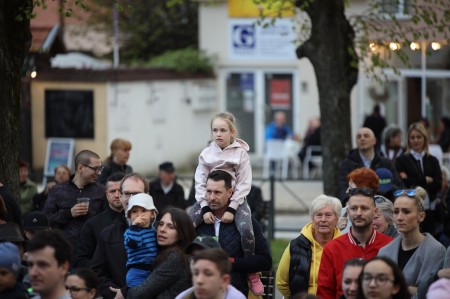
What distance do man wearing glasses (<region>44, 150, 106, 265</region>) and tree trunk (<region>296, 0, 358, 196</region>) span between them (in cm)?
608

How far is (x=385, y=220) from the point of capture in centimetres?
1149

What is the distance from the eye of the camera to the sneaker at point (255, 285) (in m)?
10.6

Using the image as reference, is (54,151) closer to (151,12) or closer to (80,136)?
(80,136)

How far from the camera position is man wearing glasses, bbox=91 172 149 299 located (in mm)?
10844

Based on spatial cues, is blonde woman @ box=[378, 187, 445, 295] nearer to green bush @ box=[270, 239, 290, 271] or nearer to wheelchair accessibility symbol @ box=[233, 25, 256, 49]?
green bush @ box=[270, 239, 290, 271]

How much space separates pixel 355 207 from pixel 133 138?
2021 centimetres

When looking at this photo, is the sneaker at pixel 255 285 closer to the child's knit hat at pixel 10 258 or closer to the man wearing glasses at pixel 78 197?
the child's knit hat at pixel 10 258

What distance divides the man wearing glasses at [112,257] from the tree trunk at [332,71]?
25.2 feet

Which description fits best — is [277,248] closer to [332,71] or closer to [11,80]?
[332,71]

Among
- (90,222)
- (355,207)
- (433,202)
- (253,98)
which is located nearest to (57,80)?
(253,98)

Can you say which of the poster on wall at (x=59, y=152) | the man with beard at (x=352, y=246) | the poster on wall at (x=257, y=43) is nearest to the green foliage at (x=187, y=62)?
the poster on wall at (x=257, y=43)

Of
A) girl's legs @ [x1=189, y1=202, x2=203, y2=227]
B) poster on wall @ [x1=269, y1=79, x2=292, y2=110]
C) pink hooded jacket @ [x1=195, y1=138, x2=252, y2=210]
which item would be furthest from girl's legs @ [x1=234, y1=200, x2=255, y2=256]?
poster on wall @ [x1=269, y1=79, x2=292, y2=110]

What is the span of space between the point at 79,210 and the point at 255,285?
108 inches

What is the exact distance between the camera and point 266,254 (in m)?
A: 10.7
